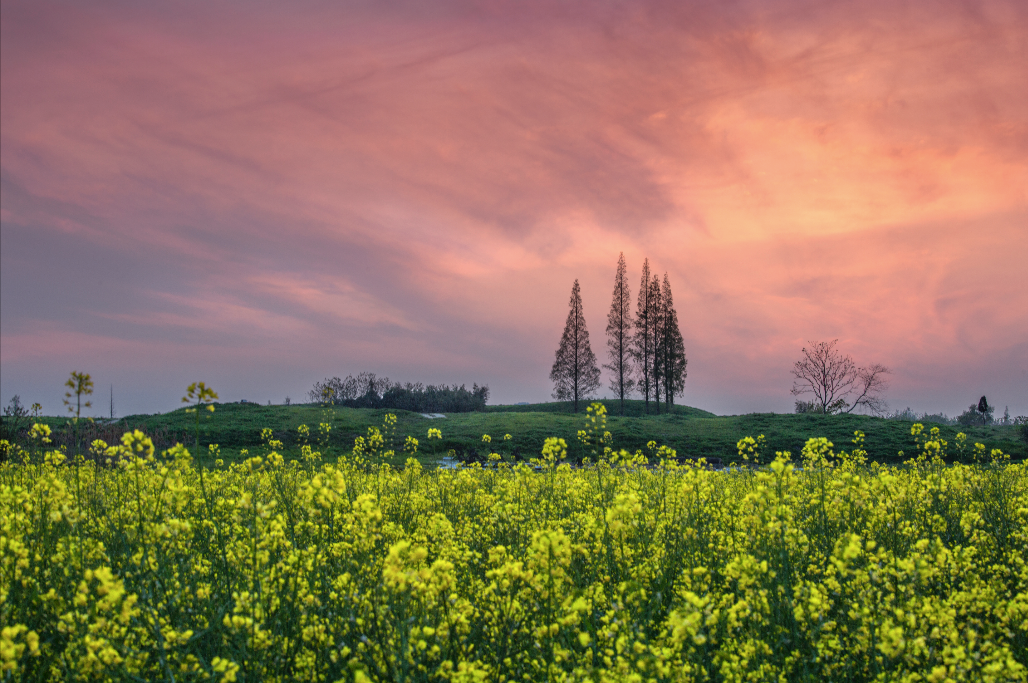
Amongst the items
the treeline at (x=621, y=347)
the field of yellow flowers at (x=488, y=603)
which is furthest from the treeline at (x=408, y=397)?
the field of yellow flowers at (x=488, y=603)

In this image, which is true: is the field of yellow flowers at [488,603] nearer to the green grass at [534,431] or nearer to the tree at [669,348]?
the green grass at [534,431]

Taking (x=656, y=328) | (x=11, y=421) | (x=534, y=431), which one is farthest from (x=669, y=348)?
(x=11, y=421)

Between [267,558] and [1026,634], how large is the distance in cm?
690

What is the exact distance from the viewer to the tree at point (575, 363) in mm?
62125

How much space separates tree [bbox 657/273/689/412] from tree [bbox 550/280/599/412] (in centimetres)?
858

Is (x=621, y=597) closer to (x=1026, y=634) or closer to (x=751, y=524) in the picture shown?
(x=751, y=524)

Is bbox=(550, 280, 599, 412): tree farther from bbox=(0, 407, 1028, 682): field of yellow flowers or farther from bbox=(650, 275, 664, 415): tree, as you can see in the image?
bbox=(0, 407, 1028, 682): field of yellow flowers

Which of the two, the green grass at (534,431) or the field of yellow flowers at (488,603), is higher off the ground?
the field of yellow flowers at (488,603)

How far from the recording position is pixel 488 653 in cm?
411

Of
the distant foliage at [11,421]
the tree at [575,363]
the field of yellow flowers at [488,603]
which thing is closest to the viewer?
the field of yellow flowers at [488,603]

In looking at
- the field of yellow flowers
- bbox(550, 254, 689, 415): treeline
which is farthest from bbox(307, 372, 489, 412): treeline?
the field of yellow flowers

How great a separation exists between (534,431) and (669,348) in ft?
116

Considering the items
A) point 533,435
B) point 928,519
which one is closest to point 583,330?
point 533,435

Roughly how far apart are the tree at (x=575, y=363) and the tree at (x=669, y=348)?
8582mm
